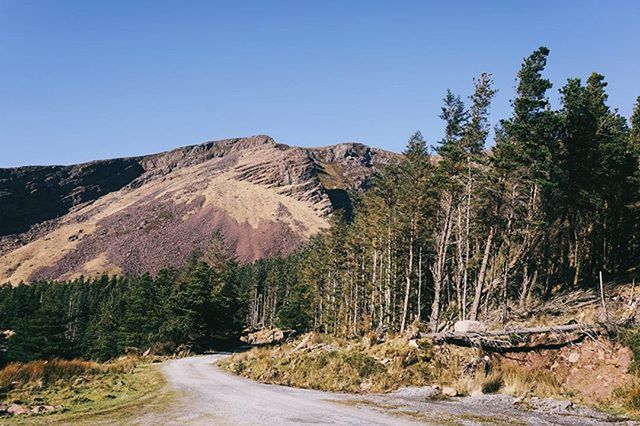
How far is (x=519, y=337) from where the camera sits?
17.4m

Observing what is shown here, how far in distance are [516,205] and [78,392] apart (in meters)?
22.3

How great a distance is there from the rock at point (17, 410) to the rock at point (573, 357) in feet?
57.5

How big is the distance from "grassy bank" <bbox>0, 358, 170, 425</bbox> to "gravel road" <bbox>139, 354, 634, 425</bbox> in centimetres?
112

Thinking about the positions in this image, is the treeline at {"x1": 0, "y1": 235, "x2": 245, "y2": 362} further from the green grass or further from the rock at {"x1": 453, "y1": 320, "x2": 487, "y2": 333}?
the rock at {"x1": 453, "y1": 320, "x2": 487, "y2": 333}

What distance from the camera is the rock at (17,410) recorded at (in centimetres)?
1164

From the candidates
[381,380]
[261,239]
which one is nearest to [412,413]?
[381,380]

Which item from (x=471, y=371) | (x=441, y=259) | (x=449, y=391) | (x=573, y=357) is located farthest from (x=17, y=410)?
(x=441, y=259)

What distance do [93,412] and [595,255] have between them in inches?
1280

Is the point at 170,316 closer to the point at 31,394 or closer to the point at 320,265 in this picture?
the point at 320,265

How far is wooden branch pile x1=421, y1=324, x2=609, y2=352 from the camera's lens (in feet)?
55.2

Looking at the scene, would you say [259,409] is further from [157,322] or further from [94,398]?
[157,322]

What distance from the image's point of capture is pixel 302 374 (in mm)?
18734

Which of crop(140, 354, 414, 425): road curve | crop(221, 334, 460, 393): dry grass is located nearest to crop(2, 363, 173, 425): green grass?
crop(140, 354, 414, 425): road curve

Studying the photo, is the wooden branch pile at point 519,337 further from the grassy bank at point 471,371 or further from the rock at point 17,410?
the rock at point 17,410
